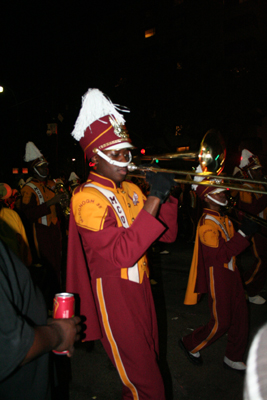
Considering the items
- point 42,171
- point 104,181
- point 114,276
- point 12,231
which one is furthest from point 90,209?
point 42,171

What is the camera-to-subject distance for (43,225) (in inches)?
209

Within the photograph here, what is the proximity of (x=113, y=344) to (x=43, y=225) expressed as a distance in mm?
3571

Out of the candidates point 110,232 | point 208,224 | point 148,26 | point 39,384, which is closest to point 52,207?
point 208,224

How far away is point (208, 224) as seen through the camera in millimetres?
3529

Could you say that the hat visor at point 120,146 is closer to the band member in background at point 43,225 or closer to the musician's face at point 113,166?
the musician's face at point 113,166

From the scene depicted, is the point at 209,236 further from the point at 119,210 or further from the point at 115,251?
the point at 115,251

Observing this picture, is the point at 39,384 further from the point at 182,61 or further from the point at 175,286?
the point at 182,61

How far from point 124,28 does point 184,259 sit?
39.9m

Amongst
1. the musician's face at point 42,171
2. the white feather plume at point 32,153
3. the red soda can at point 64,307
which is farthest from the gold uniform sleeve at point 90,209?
the white feather plume at point 32,153

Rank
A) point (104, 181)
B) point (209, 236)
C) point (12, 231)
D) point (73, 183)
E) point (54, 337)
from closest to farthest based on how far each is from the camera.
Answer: point (54, 337), point (104, 181), point (12, 231), point (209, 236), point (73, 183)

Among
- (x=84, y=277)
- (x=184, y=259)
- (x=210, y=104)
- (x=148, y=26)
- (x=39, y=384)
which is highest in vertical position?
(x=148, y=26)

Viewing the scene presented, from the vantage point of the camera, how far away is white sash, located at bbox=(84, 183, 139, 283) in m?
2.15

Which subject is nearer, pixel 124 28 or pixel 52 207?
pixel 52 207

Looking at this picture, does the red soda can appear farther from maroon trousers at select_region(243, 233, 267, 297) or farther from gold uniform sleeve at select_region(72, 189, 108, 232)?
maroon trousers at select_region(243, 233, 267, 297)
